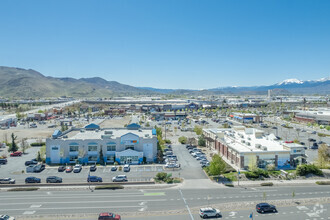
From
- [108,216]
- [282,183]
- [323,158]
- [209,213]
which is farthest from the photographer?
[323,158]

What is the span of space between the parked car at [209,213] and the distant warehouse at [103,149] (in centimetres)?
1811

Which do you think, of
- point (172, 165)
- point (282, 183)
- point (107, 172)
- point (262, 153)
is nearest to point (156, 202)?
point (172, 165)

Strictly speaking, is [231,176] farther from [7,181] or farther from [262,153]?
[7,181]

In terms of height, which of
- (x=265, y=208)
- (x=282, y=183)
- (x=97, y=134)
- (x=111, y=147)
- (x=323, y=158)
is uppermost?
(x=97, y=134)

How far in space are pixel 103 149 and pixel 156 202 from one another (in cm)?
1679

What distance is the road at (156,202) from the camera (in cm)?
1994

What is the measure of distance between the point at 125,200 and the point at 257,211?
10.9m

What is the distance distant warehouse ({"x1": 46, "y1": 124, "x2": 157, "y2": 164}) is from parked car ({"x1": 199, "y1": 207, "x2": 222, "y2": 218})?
1811 cm

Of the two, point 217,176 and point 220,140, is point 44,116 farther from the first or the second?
point 217,176

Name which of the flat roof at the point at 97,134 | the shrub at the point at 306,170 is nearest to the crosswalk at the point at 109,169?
the flat roof at the point at 97,134

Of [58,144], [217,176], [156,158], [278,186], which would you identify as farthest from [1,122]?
[278,186]

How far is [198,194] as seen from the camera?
944 inches

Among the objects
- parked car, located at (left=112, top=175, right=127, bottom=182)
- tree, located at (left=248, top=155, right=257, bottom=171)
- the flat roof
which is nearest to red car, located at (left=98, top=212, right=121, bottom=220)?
parked car, located at (left=112, top=175, right=127, bottom=182)

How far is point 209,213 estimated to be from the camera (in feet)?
62.4
